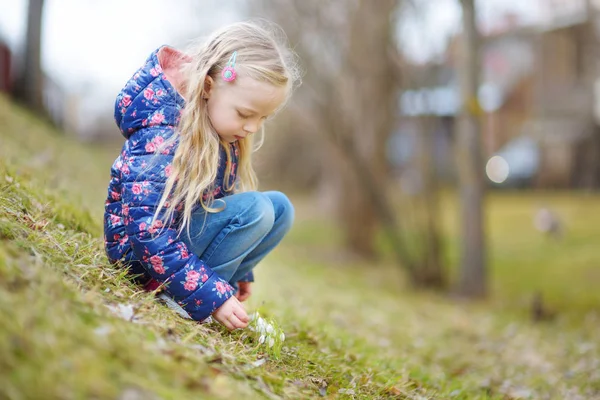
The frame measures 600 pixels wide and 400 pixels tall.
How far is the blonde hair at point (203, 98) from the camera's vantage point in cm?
262

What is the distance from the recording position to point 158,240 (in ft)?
8.30

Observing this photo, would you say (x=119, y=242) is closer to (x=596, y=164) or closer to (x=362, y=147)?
(x=362, y=147)

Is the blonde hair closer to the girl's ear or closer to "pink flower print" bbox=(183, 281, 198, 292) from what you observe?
the girl's ear

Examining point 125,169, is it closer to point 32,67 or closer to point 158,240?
point 158,240

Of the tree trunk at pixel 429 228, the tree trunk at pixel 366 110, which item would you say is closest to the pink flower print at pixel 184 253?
the tree trunk at pixel 429 228

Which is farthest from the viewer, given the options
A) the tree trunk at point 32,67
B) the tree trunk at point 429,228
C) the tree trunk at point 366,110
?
the tree trunk at point 366,110

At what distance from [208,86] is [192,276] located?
0.87 m

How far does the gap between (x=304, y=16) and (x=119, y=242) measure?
8.08 metres

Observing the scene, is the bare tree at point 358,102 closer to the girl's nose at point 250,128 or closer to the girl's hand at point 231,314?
the girl's nose at point 250,128

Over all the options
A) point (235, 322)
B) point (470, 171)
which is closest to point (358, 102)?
point (470, 171)

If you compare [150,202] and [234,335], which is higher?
[150,202]

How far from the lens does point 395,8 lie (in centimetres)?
992

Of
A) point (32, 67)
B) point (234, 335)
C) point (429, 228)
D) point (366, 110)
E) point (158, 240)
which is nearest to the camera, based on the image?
point (158, 240)

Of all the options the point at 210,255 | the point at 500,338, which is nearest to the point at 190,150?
the point at 210,255
